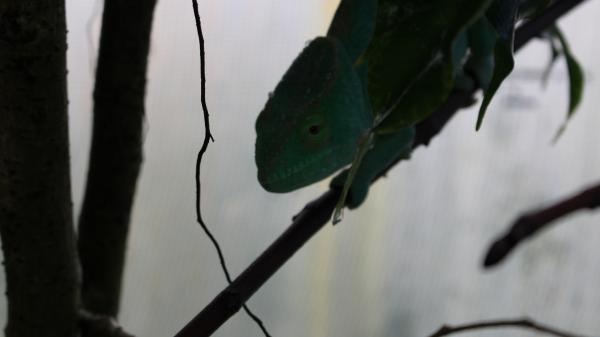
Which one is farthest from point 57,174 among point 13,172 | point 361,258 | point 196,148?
point 361,258

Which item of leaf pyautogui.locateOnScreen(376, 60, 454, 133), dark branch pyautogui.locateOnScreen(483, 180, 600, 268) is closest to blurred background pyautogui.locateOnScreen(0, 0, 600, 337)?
dark branch pyautogui.locateOnScreen(483, 180, 600, 268)

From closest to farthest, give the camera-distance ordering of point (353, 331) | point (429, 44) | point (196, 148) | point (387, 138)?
point (429, 44), point (387, 138), point (196, 148), point (353, 331)

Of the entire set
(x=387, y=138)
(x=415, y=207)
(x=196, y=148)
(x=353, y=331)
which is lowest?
(x=353, y=331)

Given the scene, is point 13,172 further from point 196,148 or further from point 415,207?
point 415,207

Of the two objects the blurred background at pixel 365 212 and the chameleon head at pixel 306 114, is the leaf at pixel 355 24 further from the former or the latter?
the blurred background at pixel 365 212

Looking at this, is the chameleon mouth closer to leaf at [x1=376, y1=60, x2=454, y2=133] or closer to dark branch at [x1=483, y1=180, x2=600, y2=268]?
leaf at [x1=376, y1=60, x2=454, y2=133]

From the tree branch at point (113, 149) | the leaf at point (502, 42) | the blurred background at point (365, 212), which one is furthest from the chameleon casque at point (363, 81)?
the blurred background at point (365, 212)

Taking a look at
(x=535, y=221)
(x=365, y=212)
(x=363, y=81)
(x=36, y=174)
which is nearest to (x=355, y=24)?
(x=363, y=81)
